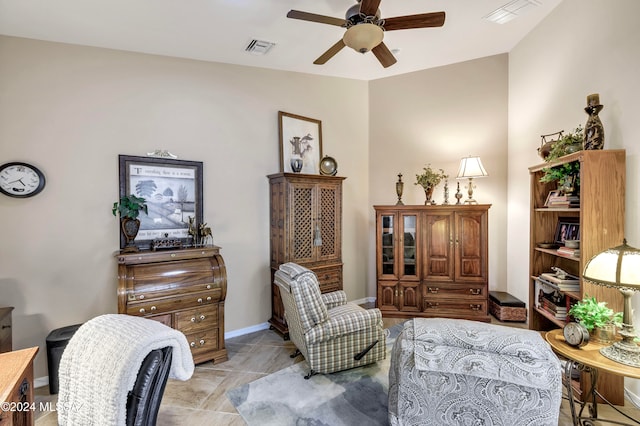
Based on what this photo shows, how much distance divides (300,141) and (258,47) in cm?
128

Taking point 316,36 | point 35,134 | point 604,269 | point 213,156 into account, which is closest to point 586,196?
point 604,269

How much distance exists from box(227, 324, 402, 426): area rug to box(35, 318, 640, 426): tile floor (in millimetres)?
123

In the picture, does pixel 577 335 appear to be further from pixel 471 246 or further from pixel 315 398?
pixel 471 246

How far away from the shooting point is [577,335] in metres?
1.95

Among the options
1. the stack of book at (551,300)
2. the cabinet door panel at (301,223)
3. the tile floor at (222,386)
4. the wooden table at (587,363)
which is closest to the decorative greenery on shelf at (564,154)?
the stack of book at (551,300)

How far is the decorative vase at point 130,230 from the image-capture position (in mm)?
2971

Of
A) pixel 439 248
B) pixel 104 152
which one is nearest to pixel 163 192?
pixel 104 152

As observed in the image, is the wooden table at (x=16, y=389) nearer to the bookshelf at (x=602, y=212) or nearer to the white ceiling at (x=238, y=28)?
the white ceiling at (x=238, y=28)

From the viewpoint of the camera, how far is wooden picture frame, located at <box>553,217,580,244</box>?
280cm

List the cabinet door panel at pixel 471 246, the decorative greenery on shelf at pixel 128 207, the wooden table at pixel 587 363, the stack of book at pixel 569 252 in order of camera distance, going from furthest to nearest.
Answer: the cabinet door panel at pixel 471 246
the decorative greenery on shelf at pixel 128 207
the stack of book at pixel 569 252
the wooden table at pixel 587 363

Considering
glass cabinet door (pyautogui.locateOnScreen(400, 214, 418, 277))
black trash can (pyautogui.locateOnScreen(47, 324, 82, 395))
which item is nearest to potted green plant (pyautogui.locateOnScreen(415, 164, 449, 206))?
glass cabinet door (pyautogui.locateOnScreen(400, 214, 418, 277))

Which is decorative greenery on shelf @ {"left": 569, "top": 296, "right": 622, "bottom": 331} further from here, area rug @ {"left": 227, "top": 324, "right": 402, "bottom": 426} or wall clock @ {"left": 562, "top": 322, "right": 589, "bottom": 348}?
area rug @ {"left": 227, "top": 324, "right": 402, "bottom": 426}

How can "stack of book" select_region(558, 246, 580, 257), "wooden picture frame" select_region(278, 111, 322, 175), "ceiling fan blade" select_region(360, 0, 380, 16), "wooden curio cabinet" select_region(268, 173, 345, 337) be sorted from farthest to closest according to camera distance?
"wooden picture frame" select_region(278, 111, 322, 175) < "wooden curio cabinet" select_region(268, 173, 345, 337) < "stack of book" select_region(558, 246, 580, 257) < "ceiling fan blade" select_region(360, 0, 380, 16)

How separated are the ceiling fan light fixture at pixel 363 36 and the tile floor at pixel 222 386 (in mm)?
2997
